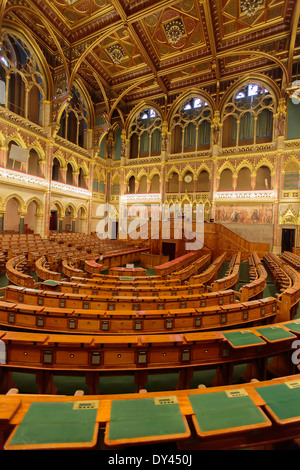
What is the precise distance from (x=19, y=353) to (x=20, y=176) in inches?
558

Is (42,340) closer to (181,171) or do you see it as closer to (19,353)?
(19,353)

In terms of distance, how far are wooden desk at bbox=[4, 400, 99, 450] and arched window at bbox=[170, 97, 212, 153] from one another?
67.6 feet

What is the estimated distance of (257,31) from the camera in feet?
46.1

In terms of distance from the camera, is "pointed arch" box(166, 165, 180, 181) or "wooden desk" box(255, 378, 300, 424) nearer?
"wooden desk" box(255, 378, 300, 424)

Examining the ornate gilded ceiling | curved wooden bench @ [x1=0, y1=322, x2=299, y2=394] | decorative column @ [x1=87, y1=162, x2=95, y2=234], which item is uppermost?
the ornate gilded ceiling

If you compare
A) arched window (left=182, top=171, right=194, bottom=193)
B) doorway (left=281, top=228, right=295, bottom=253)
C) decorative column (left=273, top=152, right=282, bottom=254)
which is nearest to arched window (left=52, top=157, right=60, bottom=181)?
arched window (left=182, top=171, right=194, bottom=193)

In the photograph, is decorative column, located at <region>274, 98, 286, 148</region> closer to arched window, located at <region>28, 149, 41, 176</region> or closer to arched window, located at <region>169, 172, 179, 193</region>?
arched window, located at <region>169, 172, 179, 193</region>

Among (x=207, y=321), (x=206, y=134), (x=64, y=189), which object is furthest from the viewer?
(x=206, y=134)

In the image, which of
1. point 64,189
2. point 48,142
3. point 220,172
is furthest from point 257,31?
point 64,189

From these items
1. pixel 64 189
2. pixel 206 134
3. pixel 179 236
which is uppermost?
pixel 206 134

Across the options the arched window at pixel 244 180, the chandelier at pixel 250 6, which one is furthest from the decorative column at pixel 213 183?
the chandelier at pixel 250 6

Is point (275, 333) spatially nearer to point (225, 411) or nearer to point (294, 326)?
point (294, 326)

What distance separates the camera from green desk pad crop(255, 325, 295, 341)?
8.96 ft

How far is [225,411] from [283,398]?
1.68 feet
